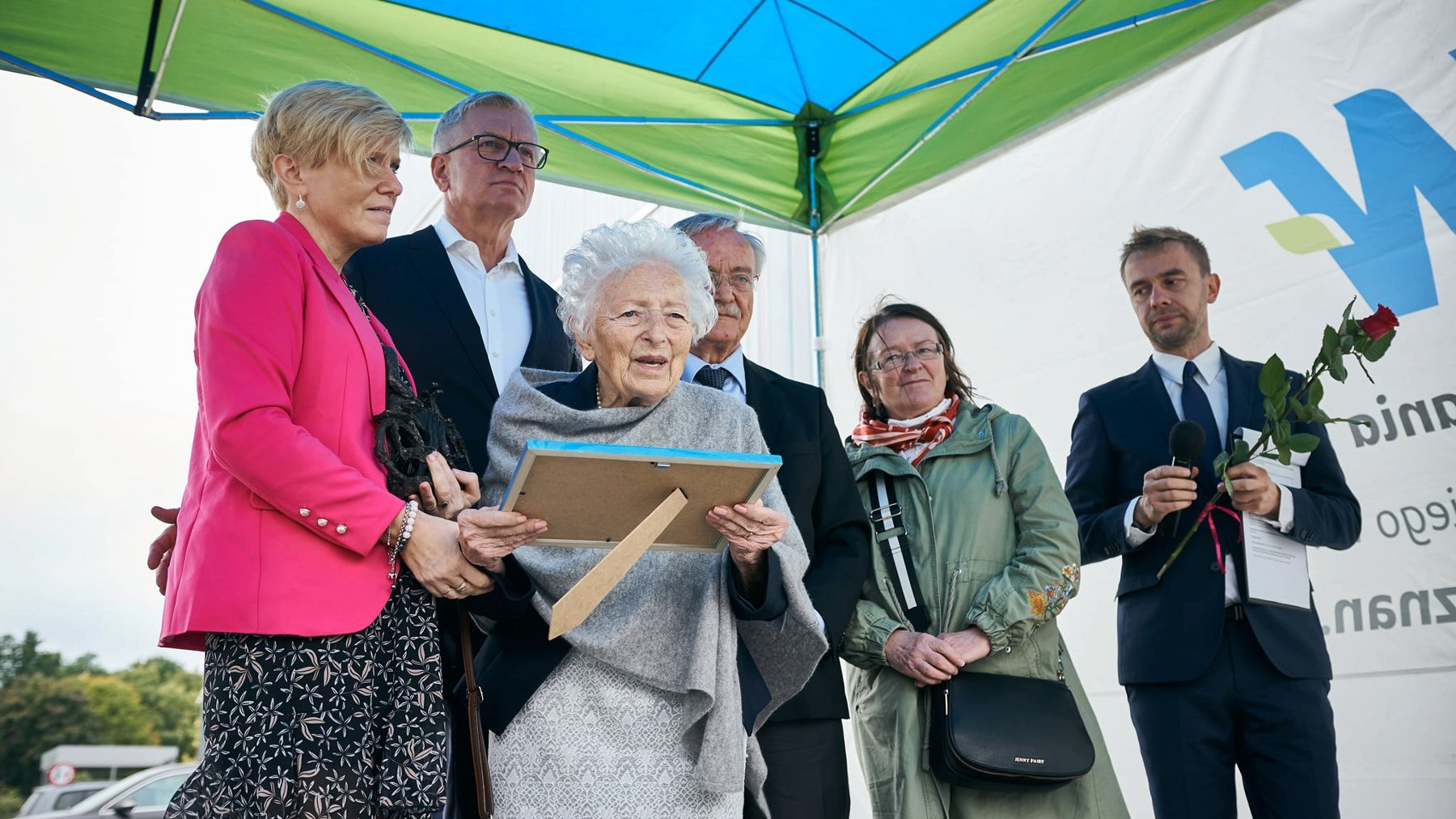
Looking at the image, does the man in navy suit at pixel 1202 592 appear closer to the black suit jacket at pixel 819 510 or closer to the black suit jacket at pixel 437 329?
the black suit jacket at pixel 819 510

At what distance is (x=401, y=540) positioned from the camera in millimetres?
1872

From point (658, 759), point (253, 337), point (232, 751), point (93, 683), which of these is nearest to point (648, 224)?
point (253, 337)

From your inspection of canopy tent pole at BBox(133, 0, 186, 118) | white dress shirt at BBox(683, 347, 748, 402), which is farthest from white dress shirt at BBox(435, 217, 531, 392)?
canopy tent pole at BBox(133, 0, 186, 118)

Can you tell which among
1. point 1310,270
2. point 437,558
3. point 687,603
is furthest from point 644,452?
point 1310,270

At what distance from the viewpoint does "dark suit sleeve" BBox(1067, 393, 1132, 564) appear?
3320 mm

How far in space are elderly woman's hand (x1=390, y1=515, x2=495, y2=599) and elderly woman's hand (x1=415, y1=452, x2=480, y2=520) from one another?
0.09 m

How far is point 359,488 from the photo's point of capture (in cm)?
181

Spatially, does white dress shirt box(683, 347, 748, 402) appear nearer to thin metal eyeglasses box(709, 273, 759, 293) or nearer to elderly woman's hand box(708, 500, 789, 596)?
thin metal eyeglasses box(709, 273, 759, 293)

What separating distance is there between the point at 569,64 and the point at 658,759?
11.1ft

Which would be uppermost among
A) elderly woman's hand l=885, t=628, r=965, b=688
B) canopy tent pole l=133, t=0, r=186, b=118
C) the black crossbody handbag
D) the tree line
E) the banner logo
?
canopy tent pole l=133, t=0, r=186, b=118

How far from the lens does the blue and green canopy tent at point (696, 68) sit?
4035 mm

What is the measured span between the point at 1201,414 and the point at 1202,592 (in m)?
0.59

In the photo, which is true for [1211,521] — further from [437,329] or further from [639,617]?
[437,329]

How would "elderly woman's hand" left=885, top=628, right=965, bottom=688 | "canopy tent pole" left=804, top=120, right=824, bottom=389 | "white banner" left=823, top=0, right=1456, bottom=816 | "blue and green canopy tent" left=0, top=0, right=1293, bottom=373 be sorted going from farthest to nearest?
"canopy tent pole" left=804, top=120, right=824, bottom=389 < "blue and green canopy tent" left=0, top=0, right=1293, bottom=373 < "white banner" left=823, top=0, right=1456, bottom=816 < "elderly woman's hand" left=885, top=628, right=965, bottom=688
